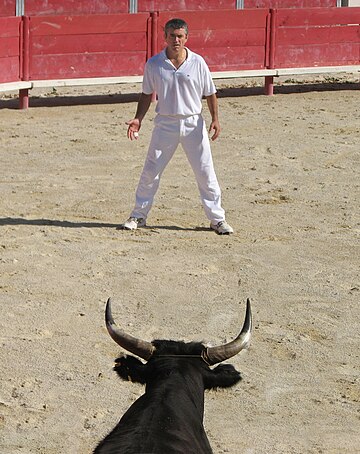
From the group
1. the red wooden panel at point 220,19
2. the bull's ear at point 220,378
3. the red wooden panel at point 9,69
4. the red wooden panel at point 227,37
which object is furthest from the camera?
the red wooden panel at point 227,37

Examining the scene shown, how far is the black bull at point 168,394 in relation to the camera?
3.21 metres

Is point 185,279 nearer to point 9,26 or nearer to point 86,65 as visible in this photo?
point 9,26

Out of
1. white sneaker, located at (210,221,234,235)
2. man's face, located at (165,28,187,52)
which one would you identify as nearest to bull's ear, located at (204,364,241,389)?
man's face, located at (165,28,187,52)

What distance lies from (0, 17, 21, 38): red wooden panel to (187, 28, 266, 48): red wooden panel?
2.47m

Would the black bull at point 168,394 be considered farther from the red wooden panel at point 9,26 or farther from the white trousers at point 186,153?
the red wooden panel at point 9,26

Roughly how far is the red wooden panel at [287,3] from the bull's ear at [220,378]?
15.1 meters

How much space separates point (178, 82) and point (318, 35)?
8.66 meters

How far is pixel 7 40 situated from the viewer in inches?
540

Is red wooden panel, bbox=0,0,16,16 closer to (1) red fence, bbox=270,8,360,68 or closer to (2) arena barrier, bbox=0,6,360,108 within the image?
(2) arena barrier, bbox=0,6,360,108

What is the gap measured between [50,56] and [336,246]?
7307 millimetres

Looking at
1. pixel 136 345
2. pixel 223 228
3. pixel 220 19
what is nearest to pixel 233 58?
pixel 220 19

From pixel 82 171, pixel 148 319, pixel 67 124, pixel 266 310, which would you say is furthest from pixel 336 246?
pixel 67 124

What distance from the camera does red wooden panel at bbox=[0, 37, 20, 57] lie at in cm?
1366

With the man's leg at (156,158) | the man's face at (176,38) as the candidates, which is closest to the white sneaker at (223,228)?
the man's leg at (156,158)
